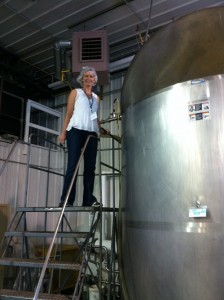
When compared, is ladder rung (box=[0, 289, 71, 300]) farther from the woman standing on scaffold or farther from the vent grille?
the vent grille

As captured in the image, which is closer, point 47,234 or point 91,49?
point 47,234

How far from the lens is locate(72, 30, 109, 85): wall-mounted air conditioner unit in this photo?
16.8ft

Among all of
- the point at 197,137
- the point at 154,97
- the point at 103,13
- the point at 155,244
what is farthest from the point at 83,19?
the point at 155,244

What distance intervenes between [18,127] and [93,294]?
362cm

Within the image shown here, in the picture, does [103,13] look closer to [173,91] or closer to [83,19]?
[83,19]

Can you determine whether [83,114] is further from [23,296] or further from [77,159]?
[23,296]

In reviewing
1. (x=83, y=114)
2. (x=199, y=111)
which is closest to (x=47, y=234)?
(x=83, y=114)

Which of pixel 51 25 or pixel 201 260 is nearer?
pixel 201 260

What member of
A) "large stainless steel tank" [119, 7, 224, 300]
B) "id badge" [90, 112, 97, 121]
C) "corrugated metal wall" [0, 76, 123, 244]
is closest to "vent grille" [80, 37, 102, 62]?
"corrugated metal wall" [0, 76, 123, 244]

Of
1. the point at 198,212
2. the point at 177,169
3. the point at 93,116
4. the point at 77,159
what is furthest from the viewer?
the point at 93,116

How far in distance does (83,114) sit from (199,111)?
4.81ft

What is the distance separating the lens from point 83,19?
5258mm

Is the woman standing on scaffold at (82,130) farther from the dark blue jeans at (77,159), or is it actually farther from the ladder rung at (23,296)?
the ladder rung at (23,296)

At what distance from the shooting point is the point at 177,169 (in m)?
2.19
